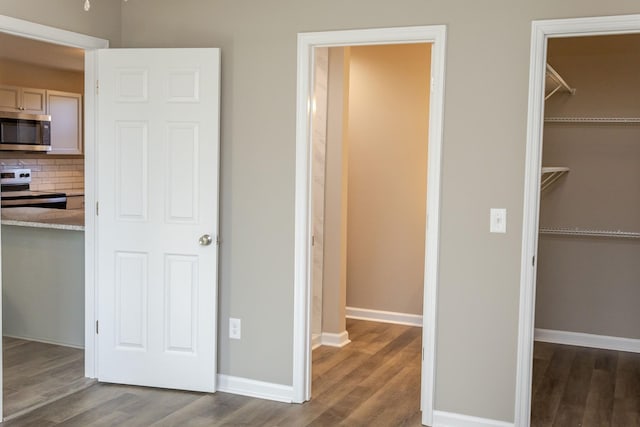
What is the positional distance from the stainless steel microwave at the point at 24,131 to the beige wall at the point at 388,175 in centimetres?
367

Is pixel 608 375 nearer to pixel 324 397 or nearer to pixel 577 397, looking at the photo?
pixel 577 397

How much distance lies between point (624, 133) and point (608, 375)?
1.85 metres

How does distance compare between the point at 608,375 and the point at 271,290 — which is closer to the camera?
the point at 271,290

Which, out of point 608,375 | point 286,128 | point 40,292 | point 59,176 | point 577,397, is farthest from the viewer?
point 59,176

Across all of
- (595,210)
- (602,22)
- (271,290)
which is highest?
(602,22)

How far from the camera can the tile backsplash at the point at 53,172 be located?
25.1 feet

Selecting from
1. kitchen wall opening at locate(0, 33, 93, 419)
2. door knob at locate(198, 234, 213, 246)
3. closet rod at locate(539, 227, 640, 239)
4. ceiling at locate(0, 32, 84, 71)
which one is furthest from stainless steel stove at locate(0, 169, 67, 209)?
closet rod at locate(539, 227, 640, 239)

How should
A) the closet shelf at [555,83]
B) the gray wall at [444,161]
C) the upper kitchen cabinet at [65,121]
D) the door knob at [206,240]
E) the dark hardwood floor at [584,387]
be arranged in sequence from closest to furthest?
the gray wall at [444,161] → the dark hardwood floor at [584,387] → the door knob at [206,240] → the closet shelf at [555,83] → the upper kitchen cabinet at [65,121]

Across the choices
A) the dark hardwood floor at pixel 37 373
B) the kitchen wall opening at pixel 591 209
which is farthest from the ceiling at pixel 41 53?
the kitchen wall opening at pixel 591 209

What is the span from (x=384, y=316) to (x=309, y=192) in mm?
2440

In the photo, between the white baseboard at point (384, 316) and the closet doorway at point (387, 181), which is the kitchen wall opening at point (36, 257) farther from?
the white baseboard at point (384, 316)

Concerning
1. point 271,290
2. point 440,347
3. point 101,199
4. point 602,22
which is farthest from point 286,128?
point 602,22

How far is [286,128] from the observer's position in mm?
3846

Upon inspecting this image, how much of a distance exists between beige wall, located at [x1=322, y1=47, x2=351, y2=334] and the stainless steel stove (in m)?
3.83
